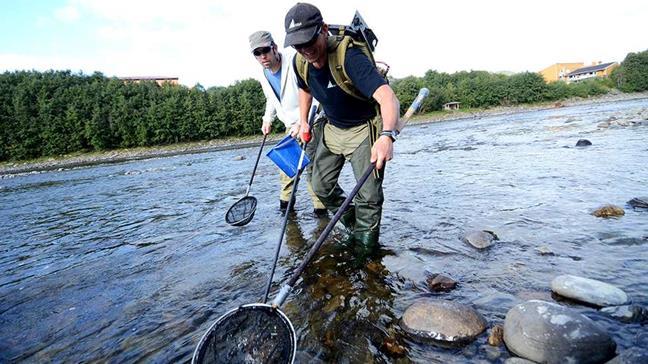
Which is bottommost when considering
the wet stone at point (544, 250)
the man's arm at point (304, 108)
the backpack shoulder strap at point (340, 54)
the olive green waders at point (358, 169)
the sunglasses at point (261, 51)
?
the wet stone at point (544, 250)

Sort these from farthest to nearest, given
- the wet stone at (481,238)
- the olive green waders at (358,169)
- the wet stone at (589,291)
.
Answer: the wet stone at (481,238)
the olive green waders at (358,169)
the wet stone at (589,291)

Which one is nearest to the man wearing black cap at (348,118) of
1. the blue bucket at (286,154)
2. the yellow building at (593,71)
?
the blue bucket at (286,154)

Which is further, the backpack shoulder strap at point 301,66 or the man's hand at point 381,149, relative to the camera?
the backpack shoulder strap at point 301,66

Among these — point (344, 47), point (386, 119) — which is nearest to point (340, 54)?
point (344, 47)

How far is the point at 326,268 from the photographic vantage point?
407 cm

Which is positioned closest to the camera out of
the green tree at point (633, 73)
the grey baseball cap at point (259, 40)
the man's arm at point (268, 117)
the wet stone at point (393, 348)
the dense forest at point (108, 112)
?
the wet stone at point (393, 348)

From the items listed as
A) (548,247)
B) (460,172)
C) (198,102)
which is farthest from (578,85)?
(548,247)

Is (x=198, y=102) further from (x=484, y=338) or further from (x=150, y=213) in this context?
(x=484, y=338)

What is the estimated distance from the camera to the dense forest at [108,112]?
52.5 meters

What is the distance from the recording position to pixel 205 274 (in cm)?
431

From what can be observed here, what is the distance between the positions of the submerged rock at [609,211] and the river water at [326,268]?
0.12m

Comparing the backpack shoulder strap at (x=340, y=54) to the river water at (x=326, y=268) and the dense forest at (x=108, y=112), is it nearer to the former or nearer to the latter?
the river water at (x=326, y=268)

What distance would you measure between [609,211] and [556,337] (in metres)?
3.40

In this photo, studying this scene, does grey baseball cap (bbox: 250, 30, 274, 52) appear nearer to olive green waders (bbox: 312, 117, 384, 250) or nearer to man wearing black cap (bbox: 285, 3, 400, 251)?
man wearing black cap (bbox: 285, 3, 400, 251)
